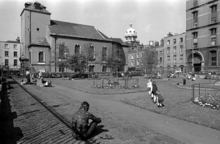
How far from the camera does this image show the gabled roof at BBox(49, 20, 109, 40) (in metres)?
48.1

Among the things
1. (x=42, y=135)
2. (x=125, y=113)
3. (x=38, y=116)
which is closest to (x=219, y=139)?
(x=125, y=113)

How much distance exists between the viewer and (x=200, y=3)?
43.8 metres

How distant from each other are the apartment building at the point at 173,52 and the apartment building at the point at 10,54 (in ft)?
189

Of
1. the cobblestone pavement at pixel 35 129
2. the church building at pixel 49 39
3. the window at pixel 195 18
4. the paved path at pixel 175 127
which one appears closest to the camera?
the cobblestone pavement at pixel 35 129

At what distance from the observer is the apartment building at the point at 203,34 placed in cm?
4060

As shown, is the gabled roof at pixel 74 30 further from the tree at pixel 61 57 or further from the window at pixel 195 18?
the window at pixel 195 18

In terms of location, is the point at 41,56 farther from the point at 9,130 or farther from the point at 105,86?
the point at 9,130

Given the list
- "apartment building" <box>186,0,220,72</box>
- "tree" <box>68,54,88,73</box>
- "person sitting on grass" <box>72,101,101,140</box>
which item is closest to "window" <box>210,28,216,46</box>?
"apartment building" <box>186,0,220,72</box>

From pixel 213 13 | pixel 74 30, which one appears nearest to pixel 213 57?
pixel 213 13

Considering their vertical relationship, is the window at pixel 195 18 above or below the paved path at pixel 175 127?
above

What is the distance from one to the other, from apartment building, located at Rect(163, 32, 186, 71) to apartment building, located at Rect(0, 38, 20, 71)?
57.7 meters

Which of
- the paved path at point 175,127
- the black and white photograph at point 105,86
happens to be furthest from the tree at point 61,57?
the paved path at point 175,127

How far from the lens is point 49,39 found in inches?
1827

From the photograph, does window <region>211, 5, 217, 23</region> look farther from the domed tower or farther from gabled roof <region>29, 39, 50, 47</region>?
the domed tower
